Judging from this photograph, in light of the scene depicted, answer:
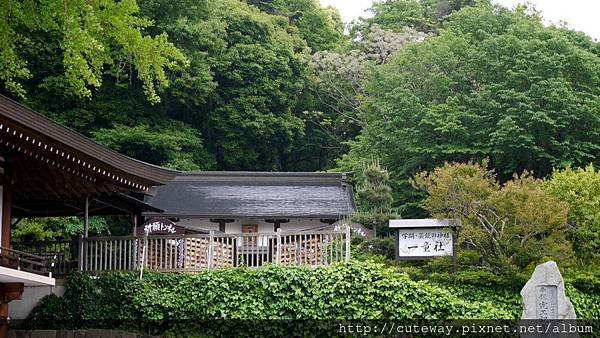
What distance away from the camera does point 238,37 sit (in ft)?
139

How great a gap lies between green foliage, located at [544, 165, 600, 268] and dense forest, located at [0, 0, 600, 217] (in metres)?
6.26

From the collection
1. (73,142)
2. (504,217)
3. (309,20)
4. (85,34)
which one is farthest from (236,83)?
(85,34)

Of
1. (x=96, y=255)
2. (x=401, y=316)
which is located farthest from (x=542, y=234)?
(x=96, y=255)

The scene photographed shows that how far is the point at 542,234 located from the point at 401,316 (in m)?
4.37

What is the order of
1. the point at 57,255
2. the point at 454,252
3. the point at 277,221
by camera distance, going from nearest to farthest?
the point at 57,255 < the point at 454,252 < the point at 277,221

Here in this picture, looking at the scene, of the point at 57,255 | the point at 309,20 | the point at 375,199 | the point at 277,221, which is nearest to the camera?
the point at 57,255

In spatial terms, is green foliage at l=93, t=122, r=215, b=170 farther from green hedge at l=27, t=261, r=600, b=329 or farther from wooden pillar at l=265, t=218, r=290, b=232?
green hedge at l=27, t=261, r=600, b=329

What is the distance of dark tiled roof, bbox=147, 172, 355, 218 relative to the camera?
31688mm

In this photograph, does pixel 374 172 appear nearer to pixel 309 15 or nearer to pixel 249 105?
pixel 249 105

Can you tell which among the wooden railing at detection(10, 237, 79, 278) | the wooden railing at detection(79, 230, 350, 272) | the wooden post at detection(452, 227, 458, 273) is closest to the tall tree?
the wooden post at detection(452, 227, 458, 273)

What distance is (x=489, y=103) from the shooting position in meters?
31.5

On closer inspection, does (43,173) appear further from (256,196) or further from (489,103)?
(489,103)

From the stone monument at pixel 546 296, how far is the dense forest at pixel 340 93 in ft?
35.9

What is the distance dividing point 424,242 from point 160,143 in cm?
1713
